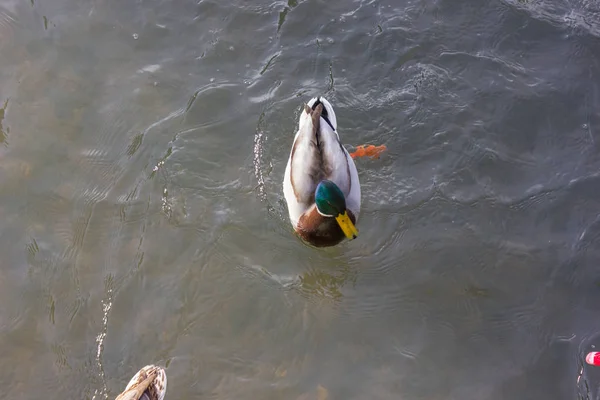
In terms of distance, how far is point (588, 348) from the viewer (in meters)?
4.55

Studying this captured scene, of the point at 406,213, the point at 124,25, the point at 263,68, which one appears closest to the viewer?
the point at 406,213

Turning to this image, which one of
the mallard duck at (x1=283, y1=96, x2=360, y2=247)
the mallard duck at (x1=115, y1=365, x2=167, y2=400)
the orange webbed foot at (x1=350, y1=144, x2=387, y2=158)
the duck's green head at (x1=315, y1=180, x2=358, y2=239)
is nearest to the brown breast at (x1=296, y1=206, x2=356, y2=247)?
the mallard duck at (x1=283, y1=96, x2=360, y2=247)

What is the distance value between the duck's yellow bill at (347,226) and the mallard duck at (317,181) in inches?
3.3

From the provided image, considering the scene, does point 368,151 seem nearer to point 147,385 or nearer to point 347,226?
point 347,226

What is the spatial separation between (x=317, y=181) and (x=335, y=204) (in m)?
0.41

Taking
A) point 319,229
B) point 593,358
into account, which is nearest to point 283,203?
point 319,229

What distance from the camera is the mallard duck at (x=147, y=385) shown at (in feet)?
13.6

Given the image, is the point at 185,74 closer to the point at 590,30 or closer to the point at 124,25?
the point at 124,25

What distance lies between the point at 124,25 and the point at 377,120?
10.2 feet

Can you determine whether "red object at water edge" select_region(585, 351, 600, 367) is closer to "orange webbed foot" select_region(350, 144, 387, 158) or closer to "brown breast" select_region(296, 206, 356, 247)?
"brown breast" select_region(296, 206, 356, 247)

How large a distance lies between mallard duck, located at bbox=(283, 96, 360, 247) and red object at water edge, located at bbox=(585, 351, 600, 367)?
79.7 inches

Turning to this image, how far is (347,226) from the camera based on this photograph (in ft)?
15.8

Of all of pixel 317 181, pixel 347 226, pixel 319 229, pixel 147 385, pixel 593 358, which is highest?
pixel 317 181

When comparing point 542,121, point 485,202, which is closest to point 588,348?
point 485,202
